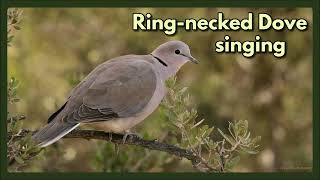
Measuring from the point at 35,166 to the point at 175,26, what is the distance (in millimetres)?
1637

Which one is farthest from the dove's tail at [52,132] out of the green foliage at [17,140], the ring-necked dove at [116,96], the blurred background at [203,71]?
the blurred background at [203,71]

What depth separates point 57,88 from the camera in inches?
286

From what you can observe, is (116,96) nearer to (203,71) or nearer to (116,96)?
(116,96)

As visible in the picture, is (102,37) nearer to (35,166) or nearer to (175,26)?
(35,166)

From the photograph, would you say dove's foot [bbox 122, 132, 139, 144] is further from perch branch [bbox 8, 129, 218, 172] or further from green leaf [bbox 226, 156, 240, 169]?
green leaf [bbox 226, 156, 240, 169]

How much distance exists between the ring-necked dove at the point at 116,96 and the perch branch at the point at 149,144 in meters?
0.06

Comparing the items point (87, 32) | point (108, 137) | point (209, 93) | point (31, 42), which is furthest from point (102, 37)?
point (108, 137)

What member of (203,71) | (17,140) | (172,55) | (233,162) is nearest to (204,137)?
(233,162)

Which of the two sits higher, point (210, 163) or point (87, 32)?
point (87, 32)

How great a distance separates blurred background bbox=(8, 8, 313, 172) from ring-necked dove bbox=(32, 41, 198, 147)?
1742 millimetres

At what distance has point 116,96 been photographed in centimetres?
439

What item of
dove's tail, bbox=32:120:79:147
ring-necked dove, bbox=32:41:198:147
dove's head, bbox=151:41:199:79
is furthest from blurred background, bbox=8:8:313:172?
dove's tail, bbox=32:120:79:147

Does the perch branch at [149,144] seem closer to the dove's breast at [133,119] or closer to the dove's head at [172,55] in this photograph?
the dove's breast at [133,119]

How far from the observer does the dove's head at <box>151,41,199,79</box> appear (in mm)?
4734
